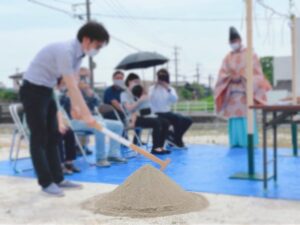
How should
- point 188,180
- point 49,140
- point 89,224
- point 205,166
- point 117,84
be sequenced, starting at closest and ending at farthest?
point 89,224, point 49,140, point 188,180, point 205,166, point 117,84

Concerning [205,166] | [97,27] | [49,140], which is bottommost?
[205,166]

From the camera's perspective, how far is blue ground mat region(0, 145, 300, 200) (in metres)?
3.79

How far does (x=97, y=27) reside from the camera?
11.9 ft

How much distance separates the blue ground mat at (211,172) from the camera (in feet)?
12.4

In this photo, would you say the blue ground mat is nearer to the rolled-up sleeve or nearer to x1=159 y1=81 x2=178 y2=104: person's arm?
x1=159 y1=81 x2=178 y2=104: person's arm

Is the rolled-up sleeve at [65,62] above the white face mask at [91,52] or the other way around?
the other way around

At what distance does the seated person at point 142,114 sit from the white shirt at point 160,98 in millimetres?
262

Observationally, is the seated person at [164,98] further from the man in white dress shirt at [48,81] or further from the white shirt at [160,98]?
the man in white dress shirt at [48,81]

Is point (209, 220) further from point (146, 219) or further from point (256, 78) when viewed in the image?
point (256, 78)

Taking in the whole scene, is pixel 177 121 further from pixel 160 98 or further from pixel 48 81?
pixel 48 81

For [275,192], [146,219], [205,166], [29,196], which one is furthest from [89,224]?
[205,166]

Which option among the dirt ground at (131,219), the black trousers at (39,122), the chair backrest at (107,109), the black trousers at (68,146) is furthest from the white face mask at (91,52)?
the chair backrest at (107,109)

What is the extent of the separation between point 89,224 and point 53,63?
1.40 m

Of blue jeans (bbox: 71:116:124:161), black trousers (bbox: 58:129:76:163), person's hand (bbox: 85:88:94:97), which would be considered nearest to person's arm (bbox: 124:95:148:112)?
person's hand (bbox: 85:88:94:97)
